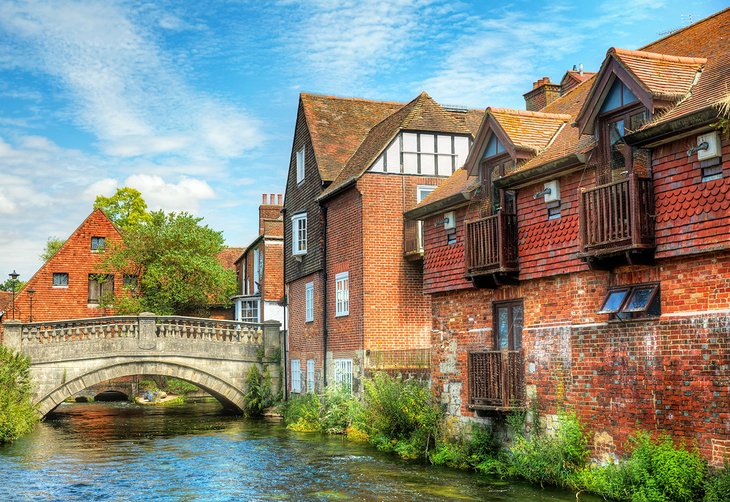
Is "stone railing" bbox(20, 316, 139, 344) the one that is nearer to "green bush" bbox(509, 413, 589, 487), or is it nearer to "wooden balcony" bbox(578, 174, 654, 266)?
"green bush" bbox(509, 413, 589, 487)

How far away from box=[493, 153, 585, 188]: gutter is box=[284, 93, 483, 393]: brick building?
263 inches

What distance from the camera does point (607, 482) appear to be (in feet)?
44.3

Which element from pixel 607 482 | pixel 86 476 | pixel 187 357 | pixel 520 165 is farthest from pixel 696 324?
pixel 187 357

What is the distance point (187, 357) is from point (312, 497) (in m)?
17.4

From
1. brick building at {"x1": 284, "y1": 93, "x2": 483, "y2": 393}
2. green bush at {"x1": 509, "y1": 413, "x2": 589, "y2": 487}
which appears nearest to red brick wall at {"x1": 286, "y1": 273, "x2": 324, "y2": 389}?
brick building at {"x1": 284, "y1": 93, "x2": 483, "y2": 393}

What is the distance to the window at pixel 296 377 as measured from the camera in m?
31.2

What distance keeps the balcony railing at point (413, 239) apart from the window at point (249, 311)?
67.7 ft

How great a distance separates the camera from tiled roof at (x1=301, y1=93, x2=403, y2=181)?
29672 millimetres

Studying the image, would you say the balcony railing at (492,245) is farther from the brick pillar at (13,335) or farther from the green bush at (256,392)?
the brick pillar at (13,335)

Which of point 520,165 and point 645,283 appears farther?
point 520,165

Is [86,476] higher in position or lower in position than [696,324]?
lower

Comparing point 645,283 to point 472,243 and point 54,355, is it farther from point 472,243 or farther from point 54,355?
point 54,355

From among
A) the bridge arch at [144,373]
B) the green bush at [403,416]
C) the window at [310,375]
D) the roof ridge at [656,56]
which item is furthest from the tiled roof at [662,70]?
the bridge arch at [144,373]

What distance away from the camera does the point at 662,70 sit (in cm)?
1420
